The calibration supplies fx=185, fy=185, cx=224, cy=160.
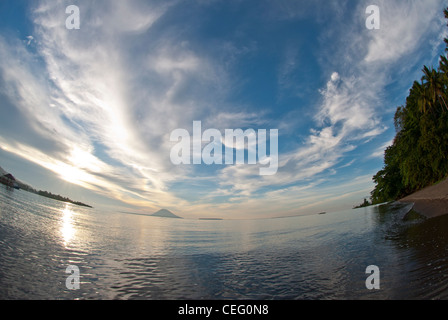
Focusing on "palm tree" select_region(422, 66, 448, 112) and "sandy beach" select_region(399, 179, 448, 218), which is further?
"palm tree" select_region(422, 66, 448, 112)

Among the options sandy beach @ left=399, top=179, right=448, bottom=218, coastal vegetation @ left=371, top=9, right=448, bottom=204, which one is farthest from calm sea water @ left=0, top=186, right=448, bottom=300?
coastal vegetation @ left=371, top=9, right=448, bottom=204

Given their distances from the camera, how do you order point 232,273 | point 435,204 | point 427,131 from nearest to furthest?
point 232,273
point 435,204
point 427,131

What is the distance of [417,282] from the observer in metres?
5.51

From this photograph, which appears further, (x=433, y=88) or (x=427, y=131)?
(x=433, y=88)

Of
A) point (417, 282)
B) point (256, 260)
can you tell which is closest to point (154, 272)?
point (256, 260)

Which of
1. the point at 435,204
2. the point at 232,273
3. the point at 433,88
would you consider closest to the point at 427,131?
the point at 433,88

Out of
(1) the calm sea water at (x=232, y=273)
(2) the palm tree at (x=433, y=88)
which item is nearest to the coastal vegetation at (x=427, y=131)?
(2) the palm tree at (x=433, y=88)

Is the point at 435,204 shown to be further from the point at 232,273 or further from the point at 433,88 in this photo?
the point at 433,88

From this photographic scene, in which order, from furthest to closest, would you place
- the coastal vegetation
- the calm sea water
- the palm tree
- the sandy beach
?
the palm tree < the coastal vegetation < the sandy beach < the calm sea water

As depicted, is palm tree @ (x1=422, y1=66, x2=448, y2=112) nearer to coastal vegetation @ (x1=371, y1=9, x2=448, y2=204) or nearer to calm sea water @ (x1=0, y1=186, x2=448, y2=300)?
coastal vegetation @ (x1=371, y1=9, x2=448, y2=204)

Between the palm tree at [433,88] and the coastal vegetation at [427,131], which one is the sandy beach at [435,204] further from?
the palm tree at [433,88]

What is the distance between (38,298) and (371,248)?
14.7 m

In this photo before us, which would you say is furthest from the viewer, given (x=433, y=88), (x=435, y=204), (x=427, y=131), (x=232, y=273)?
(x=433, y=88)
